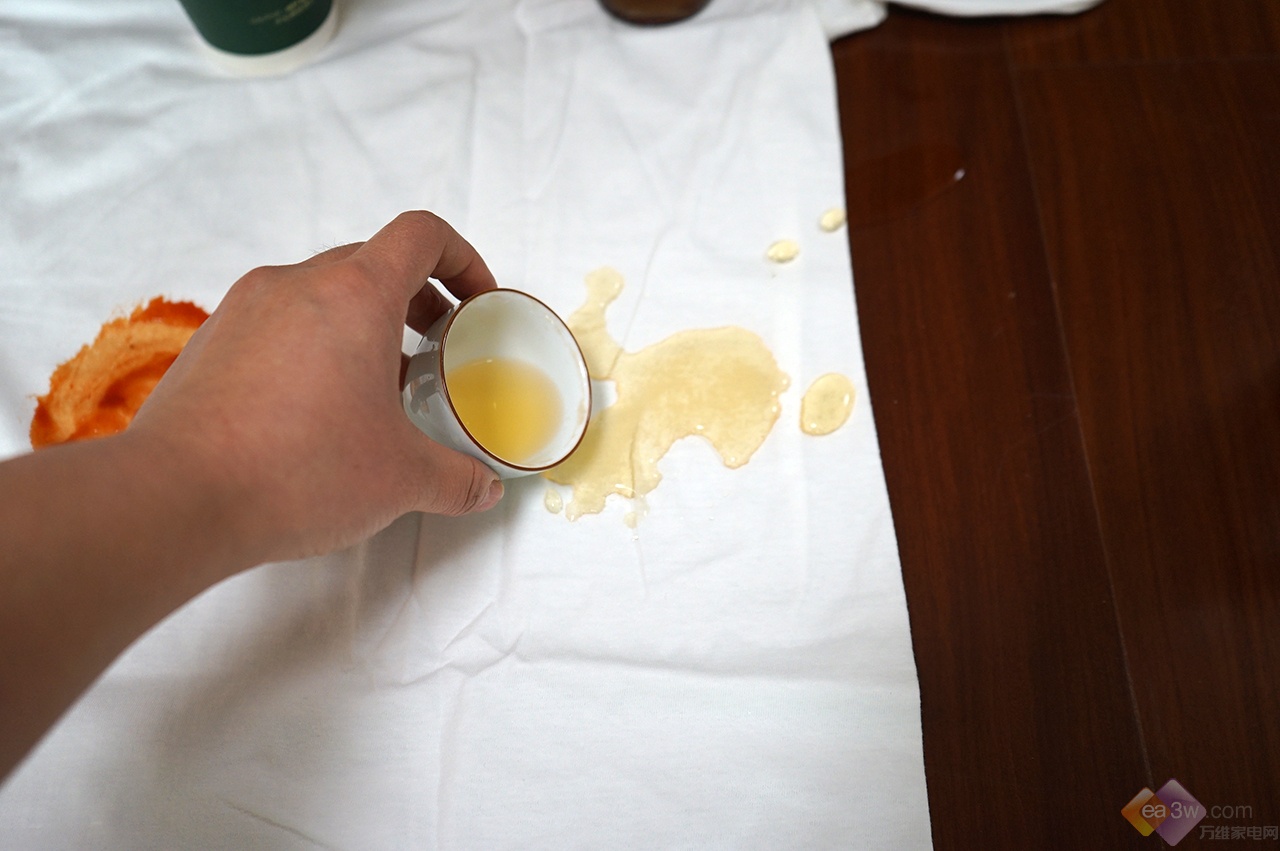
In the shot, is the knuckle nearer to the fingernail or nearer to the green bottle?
the fingernail

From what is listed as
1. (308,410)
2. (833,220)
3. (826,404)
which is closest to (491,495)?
(308,410)

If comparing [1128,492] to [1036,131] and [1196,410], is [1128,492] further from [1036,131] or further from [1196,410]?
[1036,131]

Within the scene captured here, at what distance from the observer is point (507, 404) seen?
0.68 metres

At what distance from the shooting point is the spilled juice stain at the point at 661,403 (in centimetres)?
72

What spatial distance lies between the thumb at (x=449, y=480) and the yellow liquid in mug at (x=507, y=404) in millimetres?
55

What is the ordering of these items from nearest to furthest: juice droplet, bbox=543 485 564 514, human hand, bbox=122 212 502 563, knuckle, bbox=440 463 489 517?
1. human hand, bbox=122 212 502 563
2. knuckle, bbox=440 463 489 517
3. juice droplet, bbox=543 485 564 514

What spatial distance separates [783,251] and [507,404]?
295 mm

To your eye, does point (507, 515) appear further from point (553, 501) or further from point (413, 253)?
point (413, 253)

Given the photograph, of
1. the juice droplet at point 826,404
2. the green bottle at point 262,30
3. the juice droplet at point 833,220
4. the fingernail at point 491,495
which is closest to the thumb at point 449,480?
the fingernail at point 491,495

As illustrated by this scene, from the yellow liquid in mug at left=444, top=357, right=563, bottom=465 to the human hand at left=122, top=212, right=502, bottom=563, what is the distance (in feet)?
0.30

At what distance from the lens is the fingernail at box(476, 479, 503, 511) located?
618 mm

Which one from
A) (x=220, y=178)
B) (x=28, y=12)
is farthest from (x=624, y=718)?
(x=28, y=12)

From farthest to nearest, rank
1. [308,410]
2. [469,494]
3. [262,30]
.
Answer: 1. [262,30]
2. [469,494]
3. [308,410]

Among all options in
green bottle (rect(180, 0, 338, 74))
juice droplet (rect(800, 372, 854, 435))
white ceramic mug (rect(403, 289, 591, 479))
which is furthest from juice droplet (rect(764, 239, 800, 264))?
green bottle (rect(180, 0, 338, 74))
